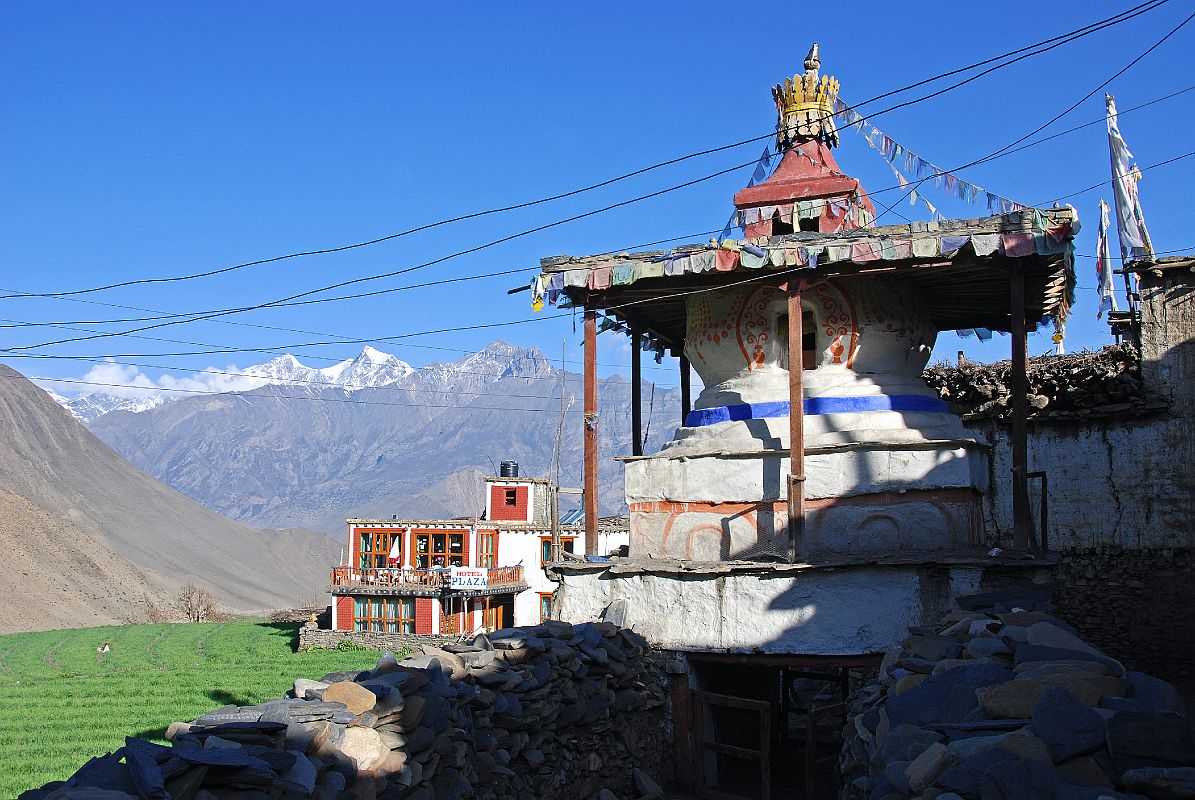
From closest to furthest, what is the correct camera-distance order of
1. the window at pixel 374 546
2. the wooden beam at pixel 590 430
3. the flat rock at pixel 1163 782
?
the flat rock at pixel 1163 782
the wooden beam at pixel 590 430
the window at pixel 374 546

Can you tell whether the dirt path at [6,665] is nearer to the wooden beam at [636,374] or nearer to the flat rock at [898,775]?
the wooden beam at [636,374]

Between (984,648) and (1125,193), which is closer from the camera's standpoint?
(984,648)

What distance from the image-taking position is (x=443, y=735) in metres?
8.30

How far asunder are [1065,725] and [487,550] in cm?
4252

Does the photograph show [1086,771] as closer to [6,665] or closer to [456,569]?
[456,569]

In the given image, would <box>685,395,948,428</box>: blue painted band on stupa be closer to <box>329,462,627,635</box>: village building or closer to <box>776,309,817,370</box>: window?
<box>776,309,817,370</box>: window

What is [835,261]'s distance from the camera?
13.1m

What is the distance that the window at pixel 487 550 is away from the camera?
47.0m

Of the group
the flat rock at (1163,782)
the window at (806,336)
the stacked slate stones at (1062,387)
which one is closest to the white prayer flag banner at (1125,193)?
the stacked slate stones at (1062,387)

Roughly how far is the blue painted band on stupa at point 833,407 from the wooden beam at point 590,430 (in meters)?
1.75

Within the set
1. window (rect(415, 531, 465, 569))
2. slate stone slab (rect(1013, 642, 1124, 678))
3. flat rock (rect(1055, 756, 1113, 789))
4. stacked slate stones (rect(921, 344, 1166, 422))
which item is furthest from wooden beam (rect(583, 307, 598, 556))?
window (rect(415, 531, 465, 569))

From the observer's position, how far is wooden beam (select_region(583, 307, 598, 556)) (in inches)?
561

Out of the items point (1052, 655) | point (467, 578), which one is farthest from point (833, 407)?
point (467, 578)

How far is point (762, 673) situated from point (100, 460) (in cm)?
14128
